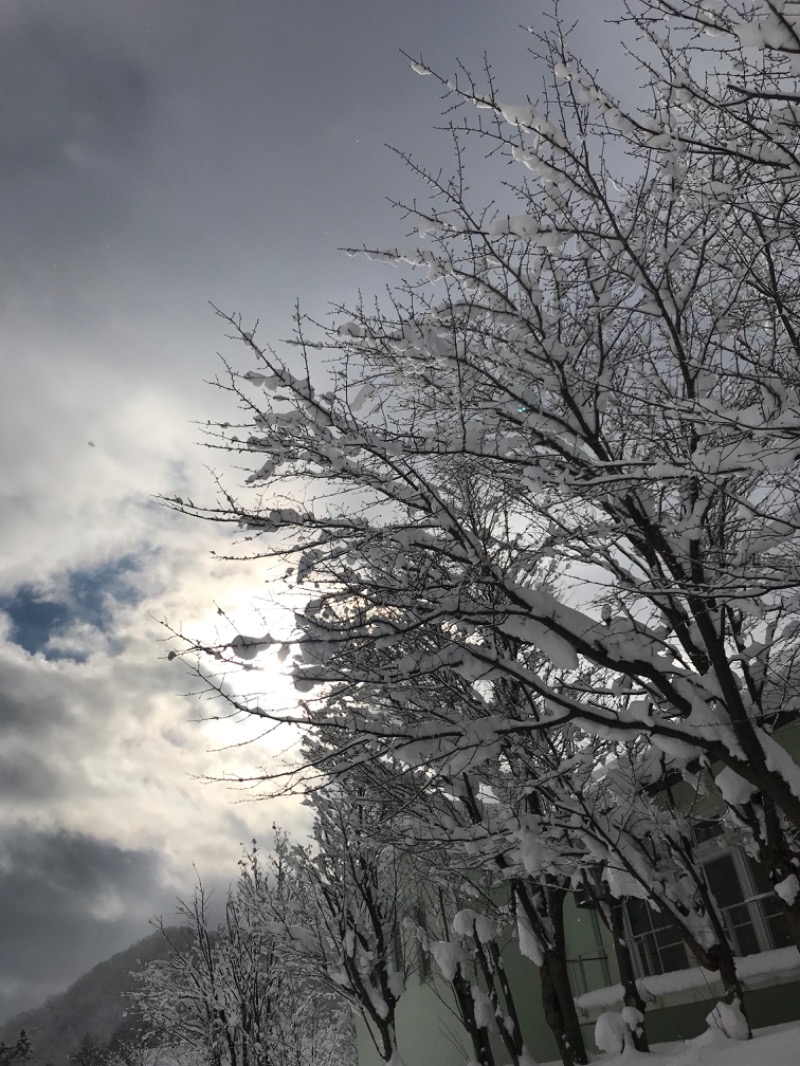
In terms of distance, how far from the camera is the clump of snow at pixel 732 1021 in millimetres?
6293

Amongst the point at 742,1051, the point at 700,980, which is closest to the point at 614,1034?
the point at 742,1051

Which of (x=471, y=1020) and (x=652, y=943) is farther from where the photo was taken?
(x=652, y=943)

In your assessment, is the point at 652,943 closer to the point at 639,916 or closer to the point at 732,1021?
the point at 639,916

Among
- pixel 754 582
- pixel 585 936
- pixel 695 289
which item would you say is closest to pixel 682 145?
pixel 695 289

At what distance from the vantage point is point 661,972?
11.3 meters

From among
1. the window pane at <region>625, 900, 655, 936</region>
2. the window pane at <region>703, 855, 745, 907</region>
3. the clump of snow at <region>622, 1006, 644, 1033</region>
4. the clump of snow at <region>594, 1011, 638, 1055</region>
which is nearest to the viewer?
the clump of snow at <region>594, 1011, 638, 1055</region>

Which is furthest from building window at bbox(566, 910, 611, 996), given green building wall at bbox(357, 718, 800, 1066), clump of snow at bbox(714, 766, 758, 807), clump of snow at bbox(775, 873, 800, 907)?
clump of snow at bbox(714, 766, 758, 807)

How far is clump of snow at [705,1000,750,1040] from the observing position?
6.29 meters

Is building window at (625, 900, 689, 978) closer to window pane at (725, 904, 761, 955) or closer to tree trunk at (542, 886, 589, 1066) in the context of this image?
window pane at (725, 904, 761, 955)

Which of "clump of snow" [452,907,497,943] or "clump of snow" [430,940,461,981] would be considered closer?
"clump of snow" [452,907,497,943]

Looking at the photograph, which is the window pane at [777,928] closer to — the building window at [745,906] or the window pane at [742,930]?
the building window at [745,906]

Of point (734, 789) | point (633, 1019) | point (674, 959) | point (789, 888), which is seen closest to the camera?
point (789, 888)

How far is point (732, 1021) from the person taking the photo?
6.35 m

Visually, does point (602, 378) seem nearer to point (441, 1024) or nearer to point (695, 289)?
point (695, 289)
